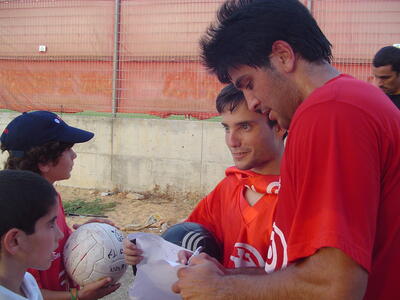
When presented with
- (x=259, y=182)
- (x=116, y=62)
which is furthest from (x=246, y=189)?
(x=116, y=62)

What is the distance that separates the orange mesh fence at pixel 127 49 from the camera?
25.9 feet

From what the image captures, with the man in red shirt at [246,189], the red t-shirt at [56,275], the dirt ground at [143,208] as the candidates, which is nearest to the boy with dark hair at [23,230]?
the red t-shirt at [56,275]

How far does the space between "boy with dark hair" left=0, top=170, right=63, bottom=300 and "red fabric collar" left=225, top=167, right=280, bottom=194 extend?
1057 mm

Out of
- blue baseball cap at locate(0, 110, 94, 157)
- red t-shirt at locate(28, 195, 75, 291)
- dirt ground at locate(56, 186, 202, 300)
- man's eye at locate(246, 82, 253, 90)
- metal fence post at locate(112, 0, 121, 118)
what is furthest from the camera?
metal fence post at locate(112, 0, 121, 118)

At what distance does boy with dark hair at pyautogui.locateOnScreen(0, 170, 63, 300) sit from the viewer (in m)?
1.87

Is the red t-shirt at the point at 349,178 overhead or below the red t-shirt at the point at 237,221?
overhead

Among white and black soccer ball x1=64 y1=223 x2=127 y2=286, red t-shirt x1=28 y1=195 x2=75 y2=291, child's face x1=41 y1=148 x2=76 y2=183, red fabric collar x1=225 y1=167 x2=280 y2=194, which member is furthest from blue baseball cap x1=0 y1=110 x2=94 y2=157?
red fabric collar x1=225 y1=167 x2=280 y2=194

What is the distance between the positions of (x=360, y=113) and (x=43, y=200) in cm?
142

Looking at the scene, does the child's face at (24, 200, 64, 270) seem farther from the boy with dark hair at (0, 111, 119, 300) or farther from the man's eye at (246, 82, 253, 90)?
the man's eye at (246, 82, 253, 90)

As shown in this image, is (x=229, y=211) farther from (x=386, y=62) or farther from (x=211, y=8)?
(x=211, y=8)

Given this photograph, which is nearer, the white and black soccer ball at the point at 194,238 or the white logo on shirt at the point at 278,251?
the white logo on shirt at the point at 278,251

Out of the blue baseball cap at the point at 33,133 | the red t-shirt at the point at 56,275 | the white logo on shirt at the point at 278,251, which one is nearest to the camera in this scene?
Answer: the white logo on shirt at the point at 278,251

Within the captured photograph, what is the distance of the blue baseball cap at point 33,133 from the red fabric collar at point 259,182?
1.13m

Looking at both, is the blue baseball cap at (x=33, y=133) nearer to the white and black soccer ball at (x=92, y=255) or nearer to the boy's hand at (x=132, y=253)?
the white and black soccer ball at (x=92, y=255)
